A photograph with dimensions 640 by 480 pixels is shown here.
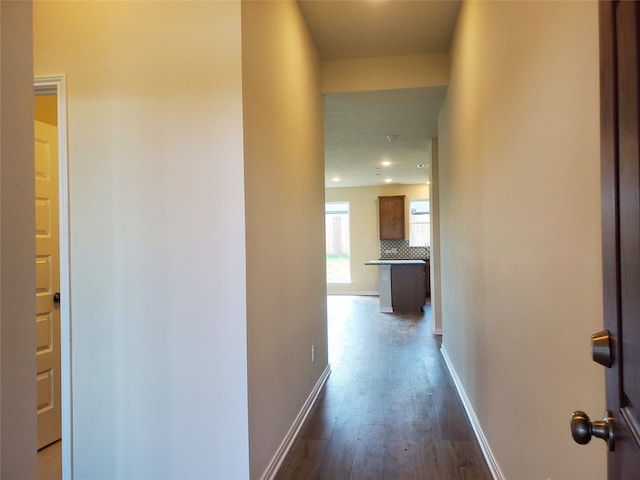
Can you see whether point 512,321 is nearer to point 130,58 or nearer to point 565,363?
point 565,363

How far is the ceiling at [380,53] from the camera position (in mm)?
2807

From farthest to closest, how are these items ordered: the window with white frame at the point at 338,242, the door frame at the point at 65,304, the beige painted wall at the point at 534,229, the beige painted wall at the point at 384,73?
the window with white frame at the point at 338,242 < the beige painted wall at the point at 384,73 < the door frame at the point at 65,304 < the beige painted wall at the point at 534,229

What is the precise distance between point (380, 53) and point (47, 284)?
317 centimetres

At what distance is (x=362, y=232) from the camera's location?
9.73 m

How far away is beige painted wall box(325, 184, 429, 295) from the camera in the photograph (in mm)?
9664

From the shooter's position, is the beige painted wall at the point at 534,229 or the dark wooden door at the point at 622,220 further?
the beige painted wall at the point at 534,229

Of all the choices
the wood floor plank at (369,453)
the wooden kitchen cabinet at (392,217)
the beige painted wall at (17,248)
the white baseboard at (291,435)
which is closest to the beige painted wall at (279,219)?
the white baseboard at (291,435)

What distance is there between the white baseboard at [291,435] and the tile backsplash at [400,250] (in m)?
6.41

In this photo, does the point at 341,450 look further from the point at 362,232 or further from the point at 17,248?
the point at 362,232

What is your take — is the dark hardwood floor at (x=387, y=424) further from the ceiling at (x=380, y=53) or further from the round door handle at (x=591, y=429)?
the ceiling at (x=380, y=53)

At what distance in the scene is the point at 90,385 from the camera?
1.82 m

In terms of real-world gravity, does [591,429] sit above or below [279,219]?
below

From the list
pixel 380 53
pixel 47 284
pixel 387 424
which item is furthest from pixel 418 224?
pixel 47 284

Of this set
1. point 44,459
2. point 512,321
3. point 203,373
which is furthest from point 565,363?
point 44,459
